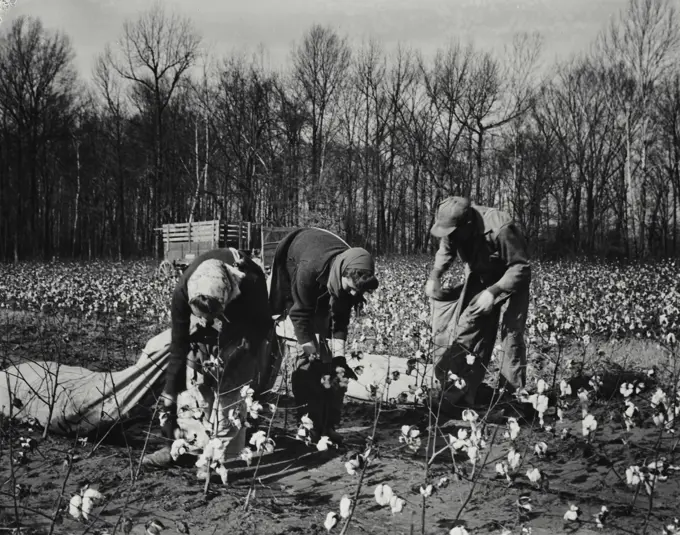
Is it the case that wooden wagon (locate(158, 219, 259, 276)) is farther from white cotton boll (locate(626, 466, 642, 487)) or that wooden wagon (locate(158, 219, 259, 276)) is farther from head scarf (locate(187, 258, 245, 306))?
white cotton boll (locate(626, 466, 642, 487))

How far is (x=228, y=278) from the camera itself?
2.98 metres

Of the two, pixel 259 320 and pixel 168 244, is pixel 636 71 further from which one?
pixel 259 320

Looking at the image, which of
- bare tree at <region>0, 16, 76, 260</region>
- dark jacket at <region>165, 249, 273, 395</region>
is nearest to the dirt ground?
dark jacket at <region>165, 249, 273, 395</region>

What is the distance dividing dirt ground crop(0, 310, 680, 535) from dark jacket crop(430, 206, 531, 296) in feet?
3.04

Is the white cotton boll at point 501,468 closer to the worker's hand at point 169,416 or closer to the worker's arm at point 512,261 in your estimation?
the worker's arm at point 512,261

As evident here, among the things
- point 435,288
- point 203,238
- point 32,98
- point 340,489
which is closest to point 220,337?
point 340,489

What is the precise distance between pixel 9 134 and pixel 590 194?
26121mm

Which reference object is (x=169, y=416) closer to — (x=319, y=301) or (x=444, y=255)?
(x=319, y=301)

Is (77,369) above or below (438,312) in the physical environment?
below

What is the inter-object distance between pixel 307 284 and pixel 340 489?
113cm

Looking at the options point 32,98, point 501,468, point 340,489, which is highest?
point 32,98

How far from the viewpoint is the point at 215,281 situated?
2877 millimetres

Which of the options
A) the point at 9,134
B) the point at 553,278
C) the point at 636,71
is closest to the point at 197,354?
the point at 553,278

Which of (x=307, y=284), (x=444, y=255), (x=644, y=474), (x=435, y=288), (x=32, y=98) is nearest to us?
(x=644, y=474)
